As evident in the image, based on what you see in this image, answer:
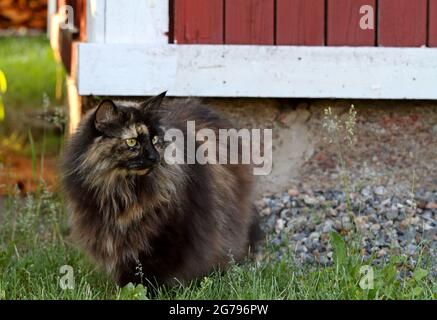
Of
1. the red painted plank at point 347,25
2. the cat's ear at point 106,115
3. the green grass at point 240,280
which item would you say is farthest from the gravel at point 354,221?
the cat's ear at point 106,115

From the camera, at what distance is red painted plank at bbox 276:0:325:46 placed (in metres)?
5.43

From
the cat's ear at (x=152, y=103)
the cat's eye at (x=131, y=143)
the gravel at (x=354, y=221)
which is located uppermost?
the cat's ear at (x=152, y=103)

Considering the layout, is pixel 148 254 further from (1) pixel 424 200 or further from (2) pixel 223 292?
(1) pixel 424 200

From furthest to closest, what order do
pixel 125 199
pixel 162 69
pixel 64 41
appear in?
pixel 64 41, pixel 162 69, pixel 125 199

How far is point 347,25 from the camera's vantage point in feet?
17.9

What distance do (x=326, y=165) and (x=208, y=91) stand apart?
0.90 m

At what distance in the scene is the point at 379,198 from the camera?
536 cm

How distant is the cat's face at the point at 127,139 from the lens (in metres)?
3.79

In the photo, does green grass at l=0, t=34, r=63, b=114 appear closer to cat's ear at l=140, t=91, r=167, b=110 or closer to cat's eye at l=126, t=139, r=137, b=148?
cat's ear at l=140, t=91, r=167, b=110

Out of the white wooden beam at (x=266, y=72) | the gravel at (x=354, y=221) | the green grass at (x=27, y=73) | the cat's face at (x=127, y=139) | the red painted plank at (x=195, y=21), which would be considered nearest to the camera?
the cat's face at (x=127, y=139)

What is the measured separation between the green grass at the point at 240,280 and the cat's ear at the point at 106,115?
711 millimetres

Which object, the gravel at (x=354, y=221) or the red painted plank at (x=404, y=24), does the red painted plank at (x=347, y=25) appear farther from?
the gravel at (x=354, y=221)

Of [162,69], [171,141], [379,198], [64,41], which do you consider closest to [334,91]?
[379,198]

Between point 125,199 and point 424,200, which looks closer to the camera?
point 125,199
